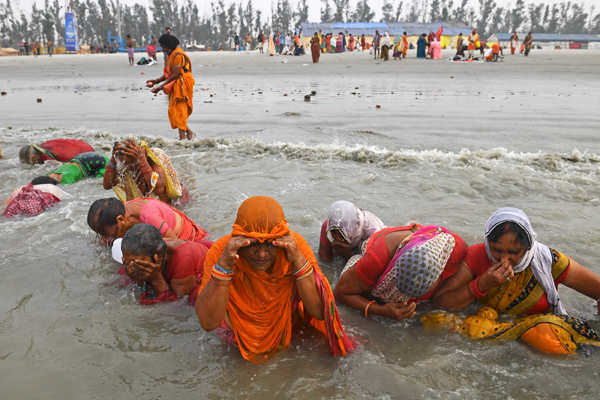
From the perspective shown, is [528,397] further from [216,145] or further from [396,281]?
[216,145]

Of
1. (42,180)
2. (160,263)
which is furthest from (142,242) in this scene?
(42,180)

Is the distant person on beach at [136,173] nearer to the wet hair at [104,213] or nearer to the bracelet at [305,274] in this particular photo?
the wet hair at [104,213]

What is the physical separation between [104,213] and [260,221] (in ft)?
6.19

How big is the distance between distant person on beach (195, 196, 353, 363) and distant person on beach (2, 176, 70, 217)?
333 centimetres

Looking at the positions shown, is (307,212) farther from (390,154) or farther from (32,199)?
(32,199)

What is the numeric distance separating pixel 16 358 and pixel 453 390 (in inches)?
94.5

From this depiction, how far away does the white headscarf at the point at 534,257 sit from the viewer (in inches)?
96.3

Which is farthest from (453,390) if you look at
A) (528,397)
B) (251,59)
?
(251,59)

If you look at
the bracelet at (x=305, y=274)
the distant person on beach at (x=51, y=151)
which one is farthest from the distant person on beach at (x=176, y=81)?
the bracelet at (x=305, y=274)

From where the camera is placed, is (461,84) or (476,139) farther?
(461,84)

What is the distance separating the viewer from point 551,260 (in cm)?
262

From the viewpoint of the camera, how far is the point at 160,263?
9.65 ft

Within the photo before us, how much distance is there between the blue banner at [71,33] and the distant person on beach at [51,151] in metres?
31.1

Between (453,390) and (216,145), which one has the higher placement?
(216,145)
